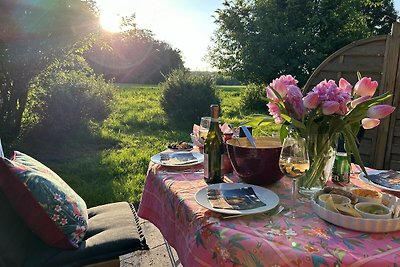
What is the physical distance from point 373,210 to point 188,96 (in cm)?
598

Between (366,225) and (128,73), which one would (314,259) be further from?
(128,73)

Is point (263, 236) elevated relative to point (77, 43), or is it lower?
lower

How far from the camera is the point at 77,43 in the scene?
14.7 feet

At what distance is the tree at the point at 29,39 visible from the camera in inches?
145

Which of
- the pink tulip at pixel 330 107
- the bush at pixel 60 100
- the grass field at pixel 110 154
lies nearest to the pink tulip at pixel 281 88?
the pink tulip at pixel 330 107

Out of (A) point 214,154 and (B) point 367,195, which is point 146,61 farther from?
(B) point 367,195

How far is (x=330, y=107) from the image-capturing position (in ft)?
3.07

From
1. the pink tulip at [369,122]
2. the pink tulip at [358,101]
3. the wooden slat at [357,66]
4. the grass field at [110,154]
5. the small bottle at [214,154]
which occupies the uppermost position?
the wooden slat at [357,66]

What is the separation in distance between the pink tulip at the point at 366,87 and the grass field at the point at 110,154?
86 cm

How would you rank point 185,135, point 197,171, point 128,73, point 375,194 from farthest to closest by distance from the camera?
point 128,73 → point 185,135 → point 197,171 → point 375,194

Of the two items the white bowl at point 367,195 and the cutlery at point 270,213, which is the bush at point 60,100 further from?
the white bowl at point 367,195

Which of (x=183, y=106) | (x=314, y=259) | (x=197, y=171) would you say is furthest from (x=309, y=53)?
(x=314, y=259)

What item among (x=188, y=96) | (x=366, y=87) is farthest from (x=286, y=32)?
(x=366, y=87)

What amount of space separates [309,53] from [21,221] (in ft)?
29.9
